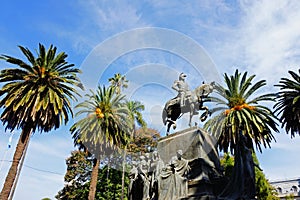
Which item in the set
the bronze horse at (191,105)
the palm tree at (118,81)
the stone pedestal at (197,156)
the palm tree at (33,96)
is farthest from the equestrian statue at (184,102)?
the palm tree at (118,81)

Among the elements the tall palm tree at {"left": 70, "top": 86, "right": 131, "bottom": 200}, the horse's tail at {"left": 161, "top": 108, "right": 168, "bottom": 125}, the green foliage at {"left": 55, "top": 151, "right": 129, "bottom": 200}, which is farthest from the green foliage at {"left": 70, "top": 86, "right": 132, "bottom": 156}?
the horse's tail at {"left": 161, "top": 108, "right": 168, "bottom": 125}

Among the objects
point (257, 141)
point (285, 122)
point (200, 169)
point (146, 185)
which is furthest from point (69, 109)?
point (285, 122)

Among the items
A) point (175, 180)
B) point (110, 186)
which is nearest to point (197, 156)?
point (175, 180)

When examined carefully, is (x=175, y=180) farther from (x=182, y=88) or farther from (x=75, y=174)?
(x=75, y=174)

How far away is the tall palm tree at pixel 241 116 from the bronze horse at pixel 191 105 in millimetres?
12774

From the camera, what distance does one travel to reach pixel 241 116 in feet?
80.1

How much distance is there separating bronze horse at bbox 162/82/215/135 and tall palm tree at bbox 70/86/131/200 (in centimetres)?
1181

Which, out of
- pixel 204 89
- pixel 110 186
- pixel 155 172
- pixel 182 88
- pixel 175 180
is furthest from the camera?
pixel 110 186

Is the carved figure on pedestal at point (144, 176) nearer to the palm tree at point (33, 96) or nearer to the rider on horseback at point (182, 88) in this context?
the rider on horseback at point (182, 88)

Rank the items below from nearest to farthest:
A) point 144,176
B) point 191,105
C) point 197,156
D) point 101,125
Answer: point 197,156 < point 144,176 < point 191,105 < point 101,125

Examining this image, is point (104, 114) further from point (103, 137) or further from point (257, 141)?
point (257, 141)

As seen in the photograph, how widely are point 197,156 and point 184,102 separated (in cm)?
276

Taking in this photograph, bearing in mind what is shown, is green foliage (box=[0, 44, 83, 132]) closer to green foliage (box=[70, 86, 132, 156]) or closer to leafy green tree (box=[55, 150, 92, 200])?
green foliage (box=[70, 86, 132, 156])

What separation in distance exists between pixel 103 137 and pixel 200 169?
49.4 ft
